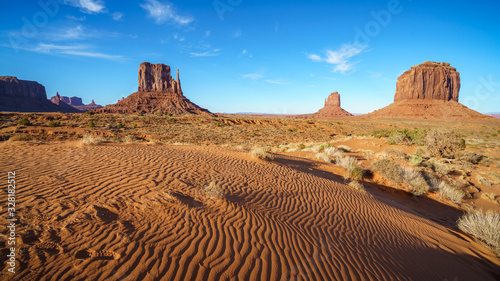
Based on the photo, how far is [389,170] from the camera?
1048 centimetres

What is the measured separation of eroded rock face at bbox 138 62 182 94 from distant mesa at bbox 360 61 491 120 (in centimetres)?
8914

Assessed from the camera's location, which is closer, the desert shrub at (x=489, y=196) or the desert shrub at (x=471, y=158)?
the desert shrub at (x=489, y=196)

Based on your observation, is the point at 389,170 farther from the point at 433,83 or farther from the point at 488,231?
the point at 433,83

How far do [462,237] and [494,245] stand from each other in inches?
26.4

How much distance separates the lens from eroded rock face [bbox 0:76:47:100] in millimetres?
84938

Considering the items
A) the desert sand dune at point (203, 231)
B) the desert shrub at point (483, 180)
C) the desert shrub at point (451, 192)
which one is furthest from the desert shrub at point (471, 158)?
the desert sand dune at point (203, 231)

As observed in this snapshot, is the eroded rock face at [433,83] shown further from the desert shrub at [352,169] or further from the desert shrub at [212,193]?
the desert shrub at [212,193]

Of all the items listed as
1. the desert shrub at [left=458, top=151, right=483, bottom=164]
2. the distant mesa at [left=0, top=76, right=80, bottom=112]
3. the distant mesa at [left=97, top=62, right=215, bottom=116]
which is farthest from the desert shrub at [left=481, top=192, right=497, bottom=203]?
the distant mesa at [left=0, top=76, right=80, bottom=112]

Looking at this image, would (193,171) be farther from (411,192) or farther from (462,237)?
(411,192)

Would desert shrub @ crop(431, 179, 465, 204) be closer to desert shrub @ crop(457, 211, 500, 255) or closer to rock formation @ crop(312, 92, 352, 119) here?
desert shrub @ crop(457, 211, 500, 255)

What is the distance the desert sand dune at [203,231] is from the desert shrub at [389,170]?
13.2 ft

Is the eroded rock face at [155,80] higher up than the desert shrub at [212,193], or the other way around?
the eroded rock face at [155,80]

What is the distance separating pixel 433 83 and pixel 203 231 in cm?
11716

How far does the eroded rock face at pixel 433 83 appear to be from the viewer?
85812 millimetres
